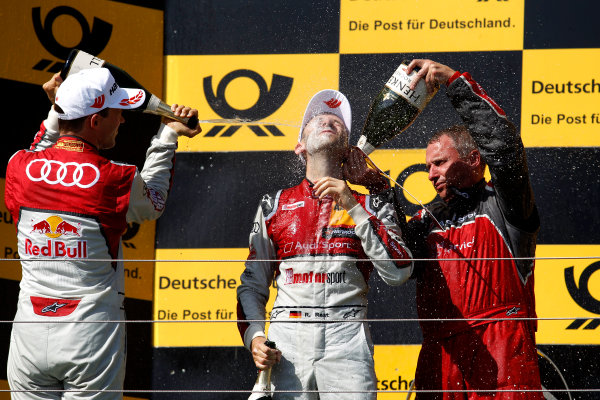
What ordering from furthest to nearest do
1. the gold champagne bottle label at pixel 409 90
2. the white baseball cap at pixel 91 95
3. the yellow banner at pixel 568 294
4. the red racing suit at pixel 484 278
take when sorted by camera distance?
1. the yellow banner at pixel 568 294
2. the gold champagne bottle label at pixel 409 90
3. the red racing suit at pixel 484 278
4. the white baseball cap at pixel 91 95

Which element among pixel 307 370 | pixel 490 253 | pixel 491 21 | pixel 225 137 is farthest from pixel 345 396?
pixel 491 21

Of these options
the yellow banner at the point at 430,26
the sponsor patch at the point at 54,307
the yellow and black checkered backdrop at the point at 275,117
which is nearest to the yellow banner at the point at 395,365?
the yellow and black checkered backdrop at the point at 275,117

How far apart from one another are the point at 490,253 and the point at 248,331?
645 millimetres

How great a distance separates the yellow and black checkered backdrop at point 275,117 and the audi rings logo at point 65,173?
2.78ft

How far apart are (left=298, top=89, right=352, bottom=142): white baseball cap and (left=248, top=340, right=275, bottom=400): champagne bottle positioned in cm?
64

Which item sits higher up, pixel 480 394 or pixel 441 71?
pixel 441 71

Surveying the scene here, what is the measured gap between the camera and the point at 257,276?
2338mm

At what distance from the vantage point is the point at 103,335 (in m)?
2.06

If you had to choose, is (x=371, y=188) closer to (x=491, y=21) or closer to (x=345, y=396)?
(x=345, y=396)

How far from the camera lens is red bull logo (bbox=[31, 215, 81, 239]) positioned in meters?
2.09

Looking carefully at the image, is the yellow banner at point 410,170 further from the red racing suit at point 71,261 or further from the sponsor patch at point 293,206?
the red racing suit at point 71,261

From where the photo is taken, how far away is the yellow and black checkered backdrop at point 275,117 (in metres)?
2.94

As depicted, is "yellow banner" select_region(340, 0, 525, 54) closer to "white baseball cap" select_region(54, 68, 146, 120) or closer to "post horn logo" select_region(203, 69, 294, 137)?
"post horn logo" select_region(203, 69, 294, 137)

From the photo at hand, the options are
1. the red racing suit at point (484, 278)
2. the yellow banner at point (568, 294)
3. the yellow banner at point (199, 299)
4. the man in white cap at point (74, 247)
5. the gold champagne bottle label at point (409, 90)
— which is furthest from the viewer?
the yellow banner at point (199, 299)
